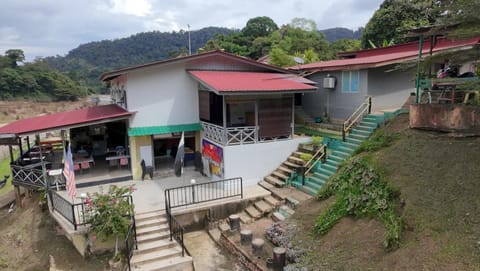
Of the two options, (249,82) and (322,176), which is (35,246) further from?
(322,176)

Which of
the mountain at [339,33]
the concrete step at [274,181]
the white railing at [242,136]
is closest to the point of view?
the concrete step at [274,181]

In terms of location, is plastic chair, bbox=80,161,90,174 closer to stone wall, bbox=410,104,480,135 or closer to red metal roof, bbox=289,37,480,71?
red metal roof, bbox=289,37,480,71

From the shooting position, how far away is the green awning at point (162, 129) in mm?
13797

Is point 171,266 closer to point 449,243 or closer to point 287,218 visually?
point 287,218

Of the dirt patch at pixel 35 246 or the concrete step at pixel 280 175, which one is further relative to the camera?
the concrete step at pixel 280 175

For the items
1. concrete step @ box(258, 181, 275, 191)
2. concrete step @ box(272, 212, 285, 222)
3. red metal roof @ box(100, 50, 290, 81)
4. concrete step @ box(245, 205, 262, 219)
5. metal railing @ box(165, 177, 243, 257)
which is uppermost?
red metal roof @ box(100, 50, 290, 81)

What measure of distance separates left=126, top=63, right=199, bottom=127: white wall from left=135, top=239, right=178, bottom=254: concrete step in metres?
6.28

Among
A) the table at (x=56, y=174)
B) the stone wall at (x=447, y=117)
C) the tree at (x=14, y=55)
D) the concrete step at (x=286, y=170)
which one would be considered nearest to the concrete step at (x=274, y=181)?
the concrete step at (x=286, y=170)

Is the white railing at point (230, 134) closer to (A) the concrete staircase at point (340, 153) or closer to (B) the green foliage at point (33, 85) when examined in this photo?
(A) the concrete staircase at point (340, 153)

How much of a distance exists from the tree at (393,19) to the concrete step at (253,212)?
23.6m

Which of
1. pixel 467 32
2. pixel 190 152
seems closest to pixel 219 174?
pixel 190 152

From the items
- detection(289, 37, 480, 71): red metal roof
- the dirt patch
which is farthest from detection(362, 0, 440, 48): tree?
the dirt patch

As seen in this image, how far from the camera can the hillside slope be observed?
19.0 feet

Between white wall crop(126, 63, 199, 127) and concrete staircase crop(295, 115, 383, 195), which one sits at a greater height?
white wall crop(126, 63, 199, 127)
